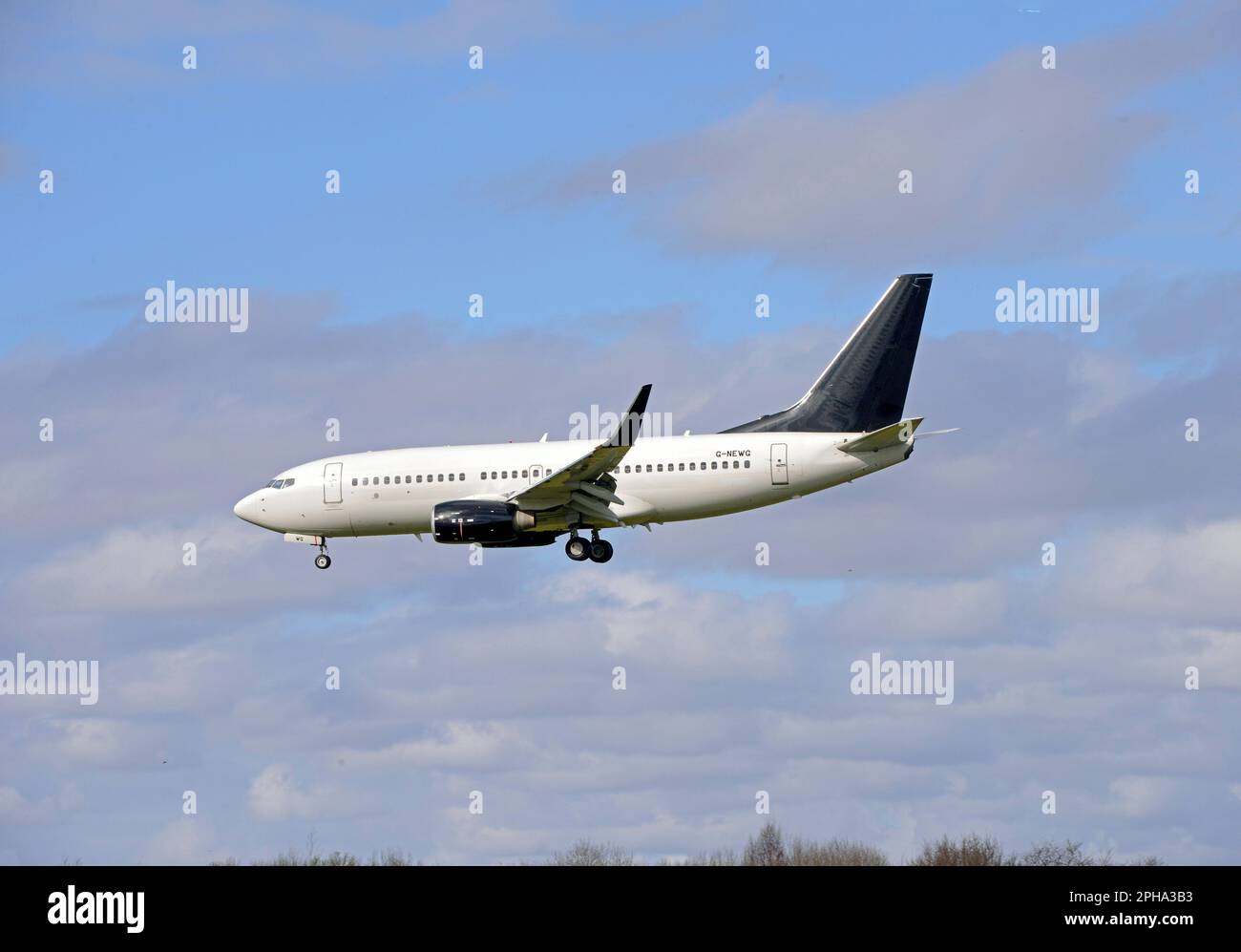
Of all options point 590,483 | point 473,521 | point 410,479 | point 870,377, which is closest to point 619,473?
point 590,483

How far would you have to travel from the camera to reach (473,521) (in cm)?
6938

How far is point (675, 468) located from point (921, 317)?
41.6 ft

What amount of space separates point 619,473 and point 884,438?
9879 millimetres

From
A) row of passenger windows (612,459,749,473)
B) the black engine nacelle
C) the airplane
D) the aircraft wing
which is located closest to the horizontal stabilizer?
the airplane

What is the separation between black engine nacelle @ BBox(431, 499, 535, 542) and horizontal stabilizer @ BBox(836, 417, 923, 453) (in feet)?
41.6

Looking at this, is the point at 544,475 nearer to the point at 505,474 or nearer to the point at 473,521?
the point at 505,474

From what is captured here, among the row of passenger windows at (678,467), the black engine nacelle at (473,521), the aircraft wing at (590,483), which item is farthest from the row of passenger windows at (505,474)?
the black engine nacelle at (473,521)

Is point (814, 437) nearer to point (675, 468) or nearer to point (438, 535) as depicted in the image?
point (675, 468)

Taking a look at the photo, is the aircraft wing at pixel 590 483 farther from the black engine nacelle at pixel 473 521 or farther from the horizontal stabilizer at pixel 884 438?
the horizontal stabilizer at pixel 884 438

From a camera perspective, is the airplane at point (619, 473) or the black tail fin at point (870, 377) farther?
the black tail fin at point (870, 377)

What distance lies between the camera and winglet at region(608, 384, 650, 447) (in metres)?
64.0

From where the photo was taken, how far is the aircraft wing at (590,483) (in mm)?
65438
